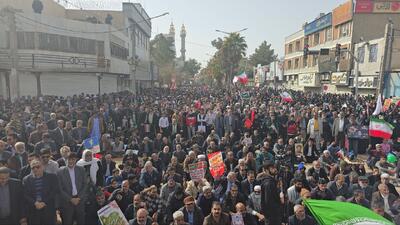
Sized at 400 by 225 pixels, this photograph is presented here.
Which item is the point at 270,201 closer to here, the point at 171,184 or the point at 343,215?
the point at 171,184

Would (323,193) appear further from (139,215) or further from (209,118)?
(209,118)

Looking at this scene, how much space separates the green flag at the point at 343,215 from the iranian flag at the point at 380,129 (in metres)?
8.72

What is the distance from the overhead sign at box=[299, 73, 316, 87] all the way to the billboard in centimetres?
658

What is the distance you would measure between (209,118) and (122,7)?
35491mm

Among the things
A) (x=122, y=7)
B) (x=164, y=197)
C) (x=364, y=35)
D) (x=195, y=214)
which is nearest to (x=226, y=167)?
(x=164, y=197)

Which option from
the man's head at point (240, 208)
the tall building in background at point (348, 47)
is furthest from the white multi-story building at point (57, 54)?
the man's head at point (240, 208)

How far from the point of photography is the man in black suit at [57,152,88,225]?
6.75 m

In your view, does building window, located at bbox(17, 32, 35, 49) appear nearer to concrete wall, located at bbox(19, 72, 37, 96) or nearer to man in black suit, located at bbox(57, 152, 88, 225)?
concrete wall, located at bbox(19, 72, 37, 96)

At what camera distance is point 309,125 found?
14078 mm

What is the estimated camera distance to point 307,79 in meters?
49.3

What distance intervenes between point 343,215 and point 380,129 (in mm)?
9207

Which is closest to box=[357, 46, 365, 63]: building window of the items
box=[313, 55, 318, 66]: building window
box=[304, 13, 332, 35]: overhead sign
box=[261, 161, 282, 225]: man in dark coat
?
box=[304, 13, 332, 35]: overhead sign

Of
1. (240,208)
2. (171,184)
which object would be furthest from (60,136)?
(240,208)

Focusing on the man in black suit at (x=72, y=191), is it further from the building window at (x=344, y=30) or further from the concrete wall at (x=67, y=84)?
the building window at (x=344, y=30)
